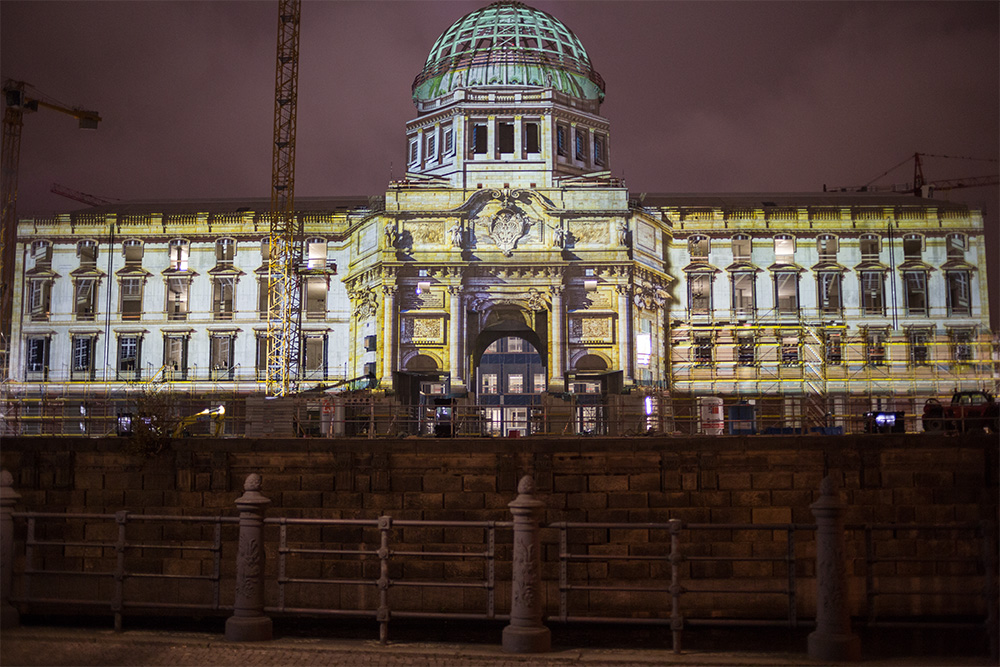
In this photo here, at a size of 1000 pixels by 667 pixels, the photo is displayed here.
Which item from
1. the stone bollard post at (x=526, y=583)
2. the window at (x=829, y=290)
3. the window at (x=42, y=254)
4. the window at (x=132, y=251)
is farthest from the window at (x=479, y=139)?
the stone bollard post at (x=526, y=583)

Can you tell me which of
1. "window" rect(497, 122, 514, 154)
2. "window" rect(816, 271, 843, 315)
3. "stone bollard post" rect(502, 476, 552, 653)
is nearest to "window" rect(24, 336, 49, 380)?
"window" rect(497, 122, 514, 154)

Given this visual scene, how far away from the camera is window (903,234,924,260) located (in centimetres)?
6588

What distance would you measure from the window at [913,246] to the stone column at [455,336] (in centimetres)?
2889

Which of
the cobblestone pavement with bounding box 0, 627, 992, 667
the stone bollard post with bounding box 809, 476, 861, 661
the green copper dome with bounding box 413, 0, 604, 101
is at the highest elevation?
the green copper dome with bounding box 413, 0, 604, 101

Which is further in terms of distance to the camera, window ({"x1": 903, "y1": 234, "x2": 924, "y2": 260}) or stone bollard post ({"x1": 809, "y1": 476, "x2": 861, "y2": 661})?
window ({"x1": 903, "y1": 234, "x2": 924, "y2": 260})

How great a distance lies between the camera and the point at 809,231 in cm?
6644

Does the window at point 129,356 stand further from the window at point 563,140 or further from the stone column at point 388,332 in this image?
the window at point 563,140

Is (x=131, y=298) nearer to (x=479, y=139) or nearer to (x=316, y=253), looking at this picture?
(x=316, y=253)

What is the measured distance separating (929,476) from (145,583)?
19.9m

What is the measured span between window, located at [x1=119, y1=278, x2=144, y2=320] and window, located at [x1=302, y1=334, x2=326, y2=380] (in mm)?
11009

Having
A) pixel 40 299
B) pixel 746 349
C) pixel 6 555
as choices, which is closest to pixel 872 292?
pixel 746 349

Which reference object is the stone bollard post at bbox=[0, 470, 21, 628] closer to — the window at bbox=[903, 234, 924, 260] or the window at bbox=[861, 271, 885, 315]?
the window at bbox=[861, 271, 885, 315]

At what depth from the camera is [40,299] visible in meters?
67.4

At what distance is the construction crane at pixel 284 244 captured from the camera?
6456 centimetres
